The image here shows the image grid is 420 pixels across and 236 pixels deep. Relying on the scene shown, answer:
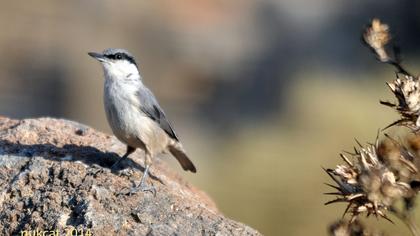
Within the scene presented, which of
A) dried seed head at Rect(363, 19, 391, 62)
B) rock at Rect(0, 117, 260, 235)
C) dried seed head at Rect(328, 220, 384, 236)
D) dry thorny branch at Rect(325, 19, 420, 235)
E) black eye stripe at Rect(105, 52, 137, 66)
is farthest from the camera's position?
black eye stripe at Rect(105, 52, 137, 66)

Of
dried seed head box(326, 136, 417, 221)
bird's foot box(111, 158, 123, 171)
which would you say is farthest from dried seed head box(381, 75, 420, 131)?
bird's foot box(111, 158, 123, 171)

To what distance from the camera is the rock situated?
18.2 ft

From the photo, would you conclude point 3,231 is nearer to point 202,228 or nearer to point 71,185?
point 71,185

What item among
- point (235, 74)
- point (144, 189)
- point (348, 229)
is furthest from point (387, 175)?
point (235, 74)

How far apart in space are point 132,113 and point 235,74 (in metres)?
9.85

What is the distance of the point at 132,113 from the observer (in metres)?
6.91

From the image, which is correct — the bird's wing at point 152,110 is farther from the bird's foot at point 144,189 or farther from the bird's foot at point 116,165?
→ the bird's foot at point 144,189

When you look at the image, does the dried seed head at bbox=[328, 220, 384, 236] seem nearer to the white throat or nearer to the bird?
the bird

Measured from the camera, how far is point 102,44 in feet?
53.5

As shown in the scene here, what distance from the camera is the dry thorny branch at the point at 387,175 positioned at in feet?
13.8

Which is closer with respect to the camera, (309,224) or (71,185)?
(71,185)

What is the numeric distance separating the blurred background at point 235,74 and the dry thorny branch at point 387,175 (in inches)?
294

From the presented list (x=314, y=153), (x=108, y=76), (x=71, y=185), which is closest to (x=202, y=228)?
(x=71, y=185)

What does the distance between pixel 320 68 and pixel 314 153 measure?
131 inches
